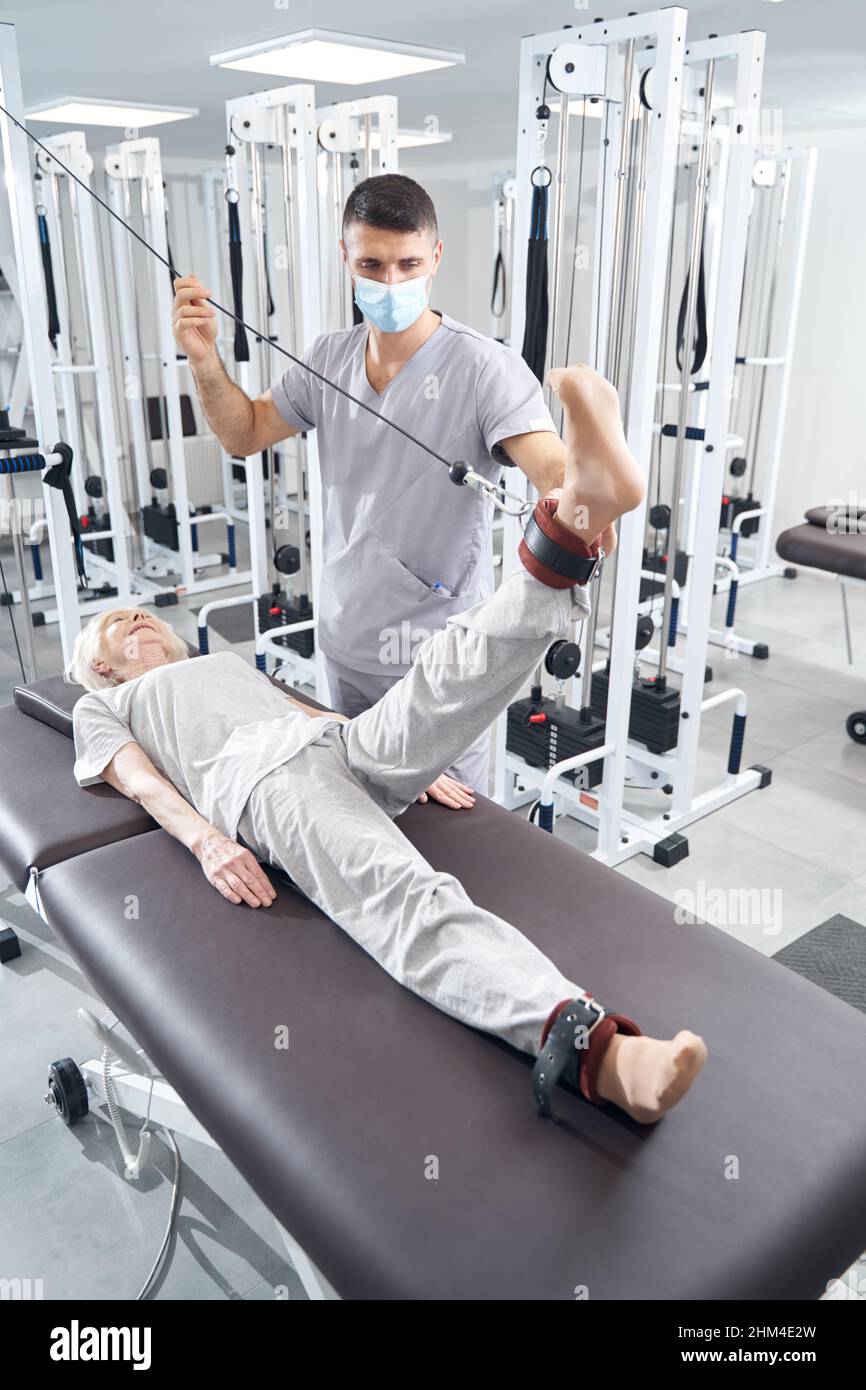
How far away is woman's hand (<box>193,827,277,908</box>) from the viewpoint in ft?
4.80

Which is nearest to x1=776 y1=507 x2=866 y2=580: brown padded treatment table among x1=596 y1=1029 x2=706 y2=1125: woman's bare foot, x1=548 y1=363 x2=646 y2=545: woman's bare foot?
x1=548 y1=363 x2=646 y2=545: woman's bare foot

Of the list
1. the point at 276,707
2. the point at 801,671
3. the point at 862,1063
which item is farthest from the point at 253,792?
the point at 801,671

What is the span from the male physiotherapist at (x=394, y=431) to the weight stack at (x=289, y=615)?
5.21 ft

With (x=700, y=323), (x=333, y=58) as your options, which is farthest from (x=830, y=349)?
(x=333, y=58)

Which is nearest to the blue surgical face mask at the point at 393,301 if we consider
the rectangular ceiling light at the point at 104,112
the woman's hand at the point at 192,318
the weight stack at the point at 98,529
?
the woman's hand at the point at 192,318

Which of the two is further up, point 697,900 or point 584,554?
point 584,554

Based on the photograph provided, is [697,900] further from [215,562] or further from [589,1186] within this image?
[215,562]

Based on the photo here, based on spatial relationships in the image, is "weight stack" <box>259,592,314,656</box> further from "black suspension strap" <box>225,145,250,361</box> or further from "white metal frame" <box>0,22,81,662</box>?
"white metal frame" <box>0,22,81,662</box>

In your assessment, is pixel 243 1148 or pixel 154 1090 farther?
pixel 154 1090

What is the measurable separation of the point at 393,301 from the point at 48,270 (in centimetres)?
306

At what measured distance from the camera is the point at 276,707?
5.88 ft

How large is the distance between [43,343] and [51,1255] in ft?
5.85

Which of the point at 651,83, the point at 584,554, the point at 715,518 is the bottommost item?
the point at 715,518

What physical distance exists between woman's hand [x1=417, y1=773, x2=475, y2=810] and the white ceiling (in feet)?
5.30
